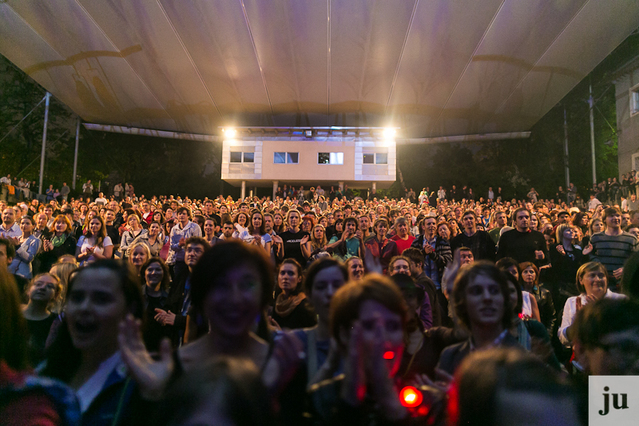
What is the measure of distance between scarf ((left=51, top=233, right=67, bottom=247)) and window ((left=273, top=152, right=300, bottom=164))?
21.5 m

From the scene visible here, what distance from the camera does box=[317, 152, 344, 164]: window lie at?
2664 centimetres

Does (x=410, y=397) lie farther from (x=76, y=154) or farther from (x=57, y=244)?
(x=76, y=154)

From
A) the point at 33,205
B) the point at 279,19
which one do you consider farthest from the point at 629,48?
the point at 33,205

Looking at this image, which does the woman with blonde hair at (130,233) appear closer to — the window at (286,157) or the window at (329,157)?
the window at (286,157)

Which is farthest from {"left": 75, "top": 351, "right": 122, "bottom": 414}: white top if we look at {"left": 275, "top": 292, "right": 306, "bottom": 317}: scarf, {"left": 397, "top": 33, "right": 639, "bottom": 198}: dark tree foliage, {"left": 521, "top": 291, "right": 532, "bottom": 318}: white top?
{"left": 397, "top": 33, "right": 639, "bottom": 198}: dark tree foliage

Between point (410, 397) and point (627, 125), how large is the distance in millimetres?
21821

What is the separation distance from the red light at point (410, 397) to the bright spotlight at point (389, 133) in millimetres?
25712

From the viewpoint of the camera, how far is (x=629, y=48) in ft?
56.1

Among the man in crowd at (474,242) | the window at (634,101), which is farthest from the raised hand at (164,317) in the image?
the window at (634,101)

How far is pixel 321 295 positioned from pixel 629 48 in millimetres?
22492

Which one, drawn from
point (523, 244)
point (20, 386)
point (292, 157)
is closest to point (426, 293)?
point (523, 244)

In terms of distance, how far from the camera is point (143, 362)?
1.33 meters

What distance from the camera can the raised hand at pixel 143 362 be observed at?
4.21 ft

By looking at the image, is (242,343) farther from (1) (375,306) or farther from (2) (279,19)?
(2) (279,19)
